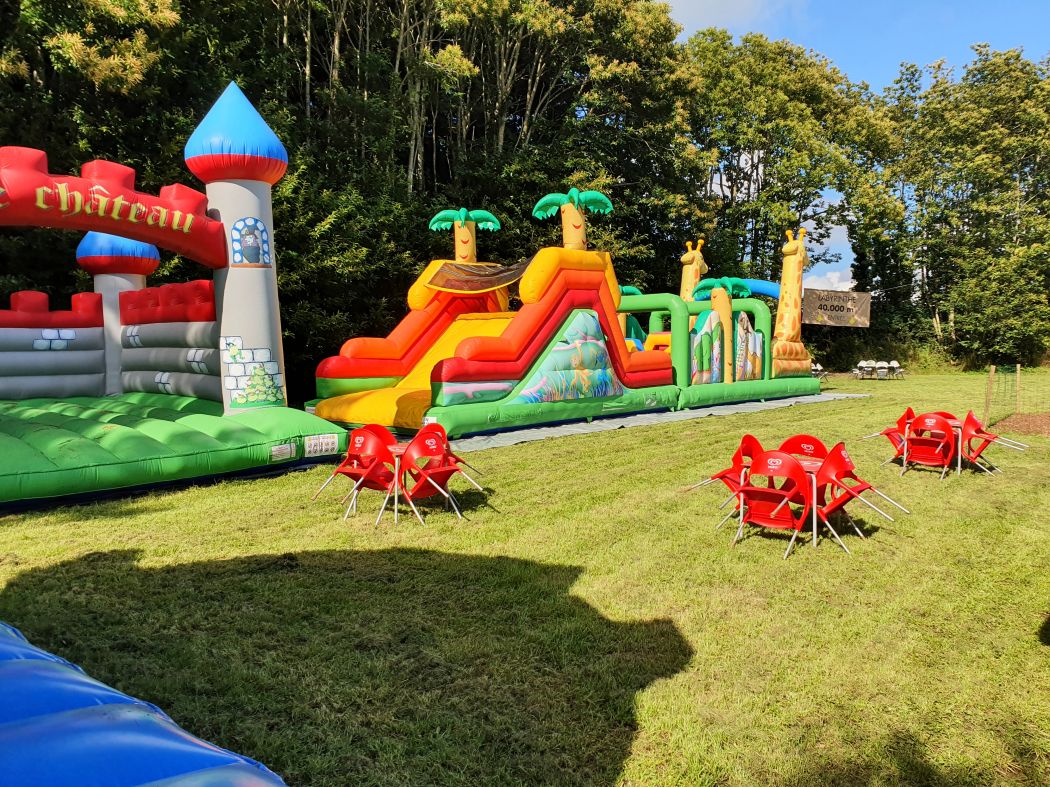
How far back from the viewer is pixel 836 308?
73.6 ft

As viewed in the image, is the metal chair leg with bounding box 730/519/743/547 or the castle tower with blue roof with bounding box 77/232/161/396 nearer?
the metal chair leg with bounding box 730/519/743/547

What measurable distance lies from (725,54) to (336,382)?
743 inches

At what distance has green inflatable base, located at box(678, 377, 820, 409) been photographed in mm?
11609

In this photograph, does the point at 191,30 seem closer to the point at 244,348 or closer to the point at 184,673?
the point at 244,348

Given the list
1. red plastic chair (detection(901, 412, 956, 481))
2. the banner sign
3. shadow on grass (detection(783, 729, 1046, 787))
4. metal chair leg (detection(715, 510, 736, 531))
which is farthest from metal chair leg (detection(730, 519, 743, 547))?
the banner sign

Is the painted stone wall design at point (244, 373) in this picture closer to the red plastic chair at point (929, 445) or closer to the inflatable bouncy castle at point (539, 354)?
the inflatable bouncy castle at point (539, 354)

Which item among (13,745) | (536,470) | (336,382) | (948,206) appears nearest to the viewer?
(13,745)

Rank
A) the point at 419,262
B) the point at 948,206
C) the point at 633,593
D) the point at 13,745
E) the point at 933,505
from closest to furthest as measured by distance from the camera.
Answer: the point at 13,745 → the point at 633,593 → the point at 933,505 → the point at 419,262 → the point at 948,206

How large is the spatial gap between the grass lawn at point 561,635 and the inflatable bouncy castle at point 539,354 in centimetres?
327

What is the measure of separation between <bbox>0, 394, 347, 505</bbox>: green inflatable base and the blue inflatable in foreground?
4524 millimetres

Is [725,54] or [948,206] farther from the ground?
[725,54]

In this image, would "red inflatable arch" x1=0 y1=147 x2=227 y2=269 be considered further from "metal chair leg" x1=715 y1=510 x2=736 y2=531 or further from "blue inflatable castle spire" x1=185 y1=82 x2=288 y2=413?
"metal chair leg" x1=715 y1=510 x2=736 y2=531

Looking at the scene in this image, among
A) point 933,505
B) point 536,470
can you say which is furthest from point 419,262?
point 933,505

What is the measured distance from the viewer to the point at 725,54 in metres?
22.2
